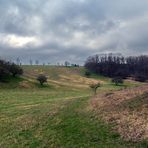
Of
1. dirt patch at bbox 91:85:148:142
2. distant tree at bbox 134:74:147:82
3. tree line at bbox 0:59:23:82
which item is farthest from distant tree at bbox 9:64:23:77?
dirt patch at bbox 91:85:148:142

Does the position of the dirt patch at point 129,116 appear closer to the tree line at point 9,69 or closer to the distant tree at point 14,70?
the tree line at point 9,69

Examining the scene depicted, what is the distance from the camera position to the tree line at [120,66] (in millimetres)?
143163

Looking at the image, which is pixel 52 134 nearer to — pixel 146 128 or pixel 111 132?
pixel 111 132

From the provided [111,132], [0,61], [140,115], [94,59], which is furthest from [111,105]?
[94,59]

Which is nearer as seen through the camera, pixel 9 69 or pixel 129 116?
pixel 129 116

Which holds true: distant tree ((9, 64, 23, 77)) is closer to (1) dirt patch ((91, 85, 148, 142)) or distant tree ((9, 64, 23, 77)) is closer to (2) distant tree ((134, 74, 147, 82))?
(2) distant tree ((134, 74, 147, 82))

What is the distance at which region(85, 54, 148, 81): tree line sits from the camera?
143 m

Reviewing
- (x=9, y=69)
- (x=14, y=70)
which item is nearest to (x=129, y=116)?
(x=14, y=70)

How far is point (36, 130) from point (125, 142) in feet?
22.6

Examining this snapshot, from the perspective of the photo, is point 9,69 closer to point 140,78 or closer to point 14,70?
point 14,70

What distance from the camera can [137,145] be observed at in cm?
1355

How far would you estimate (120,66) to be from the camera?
158 m

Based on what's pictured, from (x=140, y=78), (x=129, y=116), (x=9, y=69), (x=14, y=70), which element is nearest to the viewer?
(x=129, y=116)

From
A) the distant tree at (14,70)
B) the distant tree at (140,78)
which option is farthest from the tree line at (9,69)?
the distant tree at (140,78)
